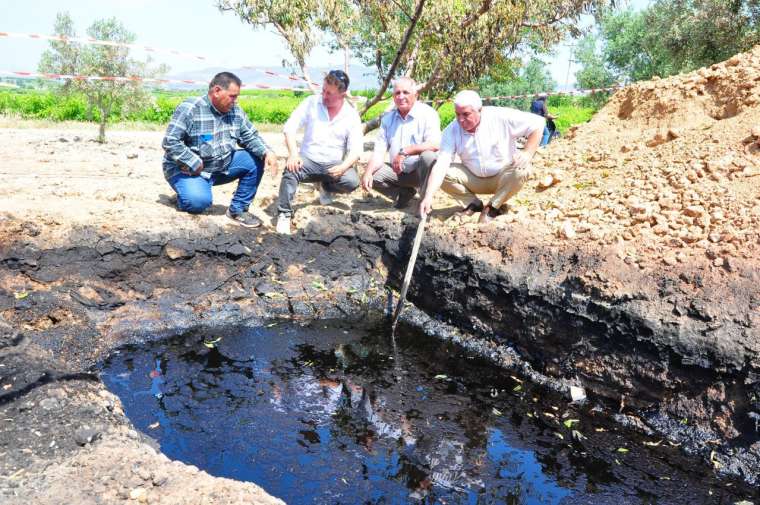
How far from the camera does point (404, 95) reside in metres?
6.00

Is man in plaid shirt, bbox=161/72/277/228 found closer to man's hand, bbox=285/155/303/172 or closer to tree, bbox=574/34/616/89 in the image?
man's hand, bbox=285/155/303/172

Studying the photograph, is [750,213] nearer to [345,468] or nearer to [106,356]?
[345,468]

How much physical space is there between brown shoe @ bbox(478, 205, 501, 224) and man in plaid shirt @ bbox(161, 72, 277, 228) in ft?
6.37

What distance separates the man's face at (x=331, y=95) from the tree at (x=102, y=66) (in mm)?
6033

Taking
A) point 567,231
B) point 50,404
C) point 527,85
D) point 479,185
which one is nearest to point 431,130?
point 479,185

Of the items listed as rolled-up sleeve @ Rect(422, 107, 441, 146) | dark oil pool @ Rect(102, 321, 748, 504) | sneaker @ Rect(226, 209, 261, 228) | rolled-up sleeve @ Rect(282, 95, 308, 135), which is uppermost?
rolled-up sleeve @ Rect(422, 107, 441, 146)

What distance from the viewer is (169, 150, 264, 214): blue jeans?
5863 mm

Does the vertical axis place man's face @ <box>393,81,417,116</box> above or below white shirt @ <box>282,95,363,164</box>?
above

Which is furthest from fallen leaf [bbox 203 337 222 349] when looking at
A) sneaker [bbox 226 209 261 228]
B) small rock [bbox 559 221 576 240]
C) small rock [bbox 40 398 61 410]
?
small rock [bbox 559 221 576 240]

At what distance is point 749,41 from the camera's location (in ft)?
42.0

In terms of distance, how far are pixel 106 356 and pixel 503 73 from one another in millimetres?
8636

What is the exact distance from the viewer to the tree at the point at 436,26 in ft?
25.5

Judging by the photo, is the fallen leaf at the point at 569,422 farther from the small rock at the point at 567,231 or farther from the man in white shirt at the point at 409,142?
the man in white shirt at the point at 409,142

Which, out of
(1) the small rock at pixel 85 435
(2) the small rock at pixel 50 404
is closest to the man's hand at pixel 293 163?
(2) the small rock at pixel 50 404
